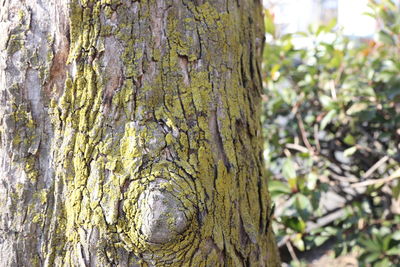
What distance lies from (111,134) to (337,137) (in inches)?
82.0

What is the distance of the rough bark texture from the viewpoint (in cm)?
120

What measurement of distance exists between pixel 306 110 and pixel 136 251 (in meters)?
2.13

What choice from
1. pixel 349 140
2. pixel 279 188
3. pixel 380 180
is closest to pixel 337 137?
pixel 349 140

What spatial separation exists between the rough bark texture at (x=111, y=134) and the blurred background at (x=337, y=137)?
129 cm

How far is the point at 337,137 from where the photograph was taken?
300 centimetres

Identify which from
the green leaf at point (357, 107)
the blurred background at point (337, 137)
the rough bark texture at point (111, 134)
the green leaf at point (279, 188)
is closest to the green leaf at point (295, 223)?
the blurred background at point (337, 137)

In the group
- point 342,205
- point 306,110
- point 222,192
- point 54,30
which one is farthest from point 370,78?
point 54,30

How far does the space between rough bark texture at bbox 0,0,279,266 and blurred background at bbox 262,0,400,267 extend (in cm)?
129

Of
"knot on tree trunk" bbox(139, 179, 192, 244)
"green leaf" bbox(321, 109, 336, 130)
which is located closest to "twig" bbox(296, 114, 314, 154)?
"green leaf" bbox(321, 109, 336, 130)

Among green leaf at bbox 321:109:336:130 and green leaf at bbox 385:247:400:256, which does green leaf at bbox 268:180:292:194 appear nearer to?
green leaf at bbox 321:109:336:130

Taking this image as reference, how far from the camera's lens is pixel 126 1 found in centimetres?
128

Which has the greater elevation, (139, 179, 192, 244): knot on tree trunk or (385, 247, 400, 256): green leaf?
(139, 179, 192, 244): knot on tree trunk

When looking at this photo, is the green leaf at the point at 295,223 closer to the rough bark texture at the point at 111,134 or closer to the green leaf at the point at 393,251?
the green leaf at the point at 393,251

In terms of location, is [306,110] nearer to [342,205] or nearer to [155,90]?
[342,205]
